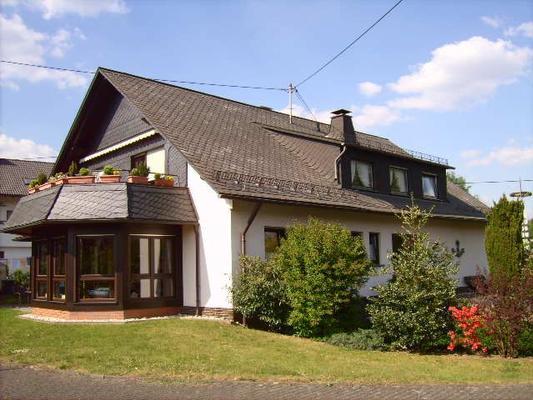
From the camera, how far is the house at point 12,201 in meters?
39.9

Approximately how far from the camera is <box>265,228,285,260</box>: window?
16328 mm

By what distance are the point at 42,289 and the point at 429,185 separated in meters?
16.7

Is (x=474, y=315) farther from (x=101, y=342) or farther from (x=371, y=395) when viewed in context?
(x=101, y=342)

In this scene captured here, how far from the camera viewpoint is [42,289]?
17.1 meters

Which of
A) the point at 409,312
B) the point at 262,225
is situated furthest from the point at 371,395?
the point at 262,225

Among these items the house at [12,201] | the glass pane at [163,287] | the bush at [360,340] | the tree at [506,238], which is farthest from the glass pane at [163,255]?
the house at [12,201]

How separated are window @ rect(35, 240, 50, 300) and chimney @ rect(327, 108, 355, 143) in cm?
1201

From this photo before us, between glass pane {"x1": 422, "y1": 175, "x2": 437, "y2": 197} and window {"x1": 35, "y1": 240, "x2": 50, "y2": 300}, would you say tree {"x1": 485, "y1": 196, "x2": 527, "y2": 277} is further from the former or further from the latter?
window {"x1": 35, "y1": 240, "x2": 50, "y2": 300}

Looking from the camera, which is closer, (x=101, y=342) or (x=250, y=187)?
(x=101, y=342)

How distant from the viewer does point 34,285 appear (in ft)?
57.2

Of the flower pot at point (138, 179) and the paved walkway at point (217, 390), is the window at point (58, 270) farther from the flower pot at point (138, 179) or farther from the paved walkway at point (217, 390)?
the paved walkway at point (217, 390)

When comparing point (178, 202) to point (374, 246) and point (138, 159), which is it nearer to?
point (138, 159)

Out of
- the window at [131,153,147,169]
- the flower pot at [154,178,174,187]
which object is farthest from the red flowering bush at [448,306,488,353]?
the window at [131,153,147,169]

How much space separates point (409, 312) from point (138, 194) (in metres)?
7.76
